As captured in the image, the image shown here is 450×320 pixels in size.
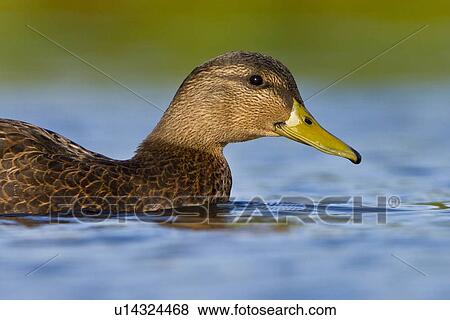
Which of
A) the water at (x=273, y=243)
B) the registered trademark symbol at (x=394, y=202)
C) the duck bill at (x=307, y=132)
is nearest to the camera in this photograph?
the water at (x=273, y=243)

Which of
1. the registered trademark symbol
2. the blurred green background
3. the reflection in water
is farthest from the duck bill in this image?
the blurred green background

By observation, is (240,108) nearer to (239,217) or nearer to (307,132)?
(307,132)

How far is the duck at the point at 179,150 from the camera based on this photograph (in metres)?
10.1

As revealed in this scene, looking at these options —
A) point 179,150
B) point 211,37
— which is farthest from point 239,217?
point 211,37

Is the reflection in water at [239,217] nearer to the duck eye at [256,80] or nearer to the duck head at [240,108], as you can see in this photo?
the duck head at [240,108]

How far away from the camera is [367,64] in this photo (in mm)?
19703

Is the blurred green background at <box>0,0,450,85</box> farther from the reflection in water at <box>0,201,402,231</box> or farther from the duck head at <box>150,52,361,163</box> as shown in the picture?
the reflection in water at <box>0,201,402,231</box>

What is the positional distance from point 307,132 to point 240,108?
67 centimetres

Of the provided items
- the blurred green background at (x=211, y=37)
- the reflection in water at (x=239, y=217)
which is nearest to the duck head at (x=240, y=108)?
the reflection in water at (x=239, y=217)

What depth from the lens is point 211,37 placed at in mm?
21109

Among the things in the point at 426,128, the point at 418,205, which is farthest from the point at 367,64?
the point at 418,205

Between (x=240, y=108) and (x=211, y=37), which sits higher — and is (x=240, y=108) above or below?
below

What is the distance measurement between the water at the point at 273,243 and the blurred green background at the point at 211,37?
4955mm

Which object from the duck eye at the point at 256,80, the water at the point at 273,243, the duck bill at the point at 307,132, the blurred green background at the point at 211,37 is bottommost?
the water at the point at 273,243
